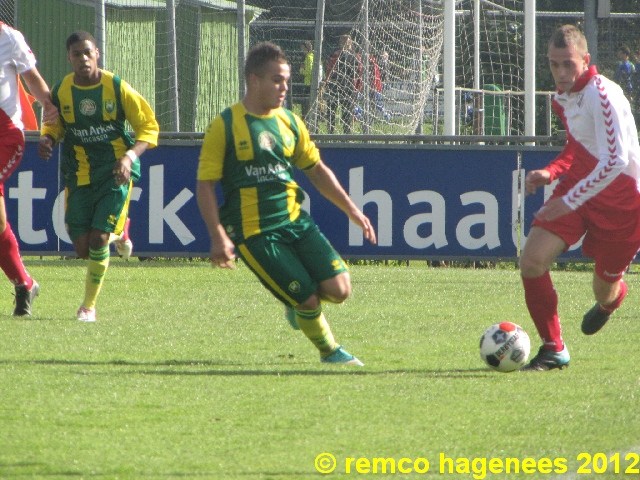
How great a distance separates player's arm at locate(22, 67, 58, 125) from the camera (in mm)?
8000

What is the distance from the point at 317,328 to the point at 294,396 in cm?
91

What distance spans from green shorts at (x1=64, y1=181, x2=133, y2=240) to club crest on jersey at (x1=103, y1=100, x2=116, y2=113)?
0.54m

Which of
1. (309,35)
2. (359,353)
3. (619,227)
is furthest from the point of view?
(309,35)

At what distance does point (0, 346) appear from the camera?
7008mm

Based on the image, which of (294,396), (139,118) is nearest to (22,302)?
(139,118)

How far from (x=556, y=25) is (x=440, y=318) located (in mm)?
13291

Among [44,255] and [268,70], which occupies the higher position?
[268,70]

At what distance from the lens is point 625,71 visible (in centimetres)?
1352

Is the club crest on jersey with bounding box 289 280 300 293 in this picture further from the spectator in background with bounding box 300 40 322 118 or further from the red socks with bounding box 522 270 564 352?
the spectator in background with bounding box 300 40 322 118

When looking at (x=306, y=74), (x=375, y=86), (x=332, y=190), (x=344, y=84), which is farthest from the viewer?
(x=306, y=74)

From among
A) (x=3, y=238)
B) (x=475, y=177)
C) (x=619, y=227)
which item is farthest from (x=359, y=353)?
(x=475, y=177)

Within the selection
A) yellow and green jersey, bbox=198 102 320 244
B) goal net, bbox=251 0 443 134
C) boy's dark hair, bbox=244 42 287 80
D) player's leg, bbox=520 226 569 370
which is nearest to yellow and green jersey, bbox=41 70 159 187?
yellow and green jersey, bbox=198 102 320 244

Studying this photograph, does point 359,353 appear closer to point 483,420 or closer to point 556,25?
point 483,420

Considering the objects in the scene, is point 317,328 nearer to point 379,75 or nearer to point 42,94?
point 42,94
